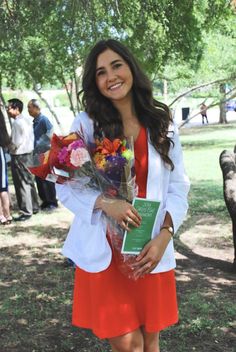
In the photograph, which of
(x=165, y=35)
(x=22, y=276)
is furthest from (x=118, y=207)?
(x=165, y=35)

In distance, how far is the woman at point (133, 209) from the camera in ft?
7.61

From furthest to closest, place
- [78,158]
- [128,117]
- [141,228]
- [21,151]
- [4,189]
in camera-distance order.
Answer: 1. [21,151]
2. [4,189]
3. [128,117]
4. [141,228]
5. [78,158]

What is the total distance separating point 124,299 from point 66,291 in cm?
248

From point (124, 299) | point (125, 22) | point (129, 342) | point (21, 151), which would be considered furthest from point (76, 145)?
point (125, 22)

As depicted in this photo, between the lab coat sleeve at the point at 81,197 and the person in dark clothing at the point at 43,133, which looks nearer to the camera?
the lab coat sleeve at the point at 81,197

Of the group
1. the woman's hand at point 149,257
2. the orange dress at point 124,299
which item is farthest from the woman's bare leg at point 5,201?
the woman's hand at point 149,257

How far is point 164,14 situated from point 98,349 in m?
5.24

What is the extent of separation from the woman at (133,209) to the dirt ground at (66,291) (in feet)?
4.05

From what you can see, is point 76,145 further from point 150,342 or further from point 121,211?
point 150,342

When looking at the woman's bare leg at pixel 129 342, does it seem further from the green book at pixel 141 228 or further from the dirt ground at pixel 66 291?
the dirt ground at pixel 66 291

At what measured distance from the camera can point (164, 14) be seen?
736 centimetres

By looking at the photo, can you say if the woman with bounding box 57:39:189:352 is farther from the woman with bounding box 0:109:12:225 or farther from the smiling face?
the woman with bounding box 0:109:12:225

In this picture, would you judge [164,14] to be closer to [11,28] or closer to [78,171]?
[11,28]

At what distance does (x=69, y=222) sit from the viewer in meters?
7.73
